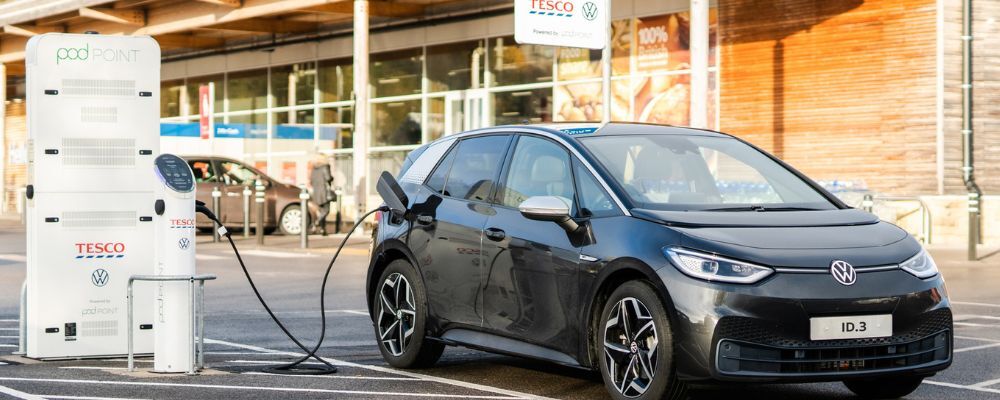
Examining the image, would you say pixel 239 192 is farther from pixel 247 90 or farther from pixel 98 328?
pixel 98 328

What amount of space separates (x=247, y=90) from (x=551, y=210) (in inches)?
1397

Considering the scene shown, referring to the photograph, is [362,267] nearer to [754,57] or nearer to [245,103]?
[754,57]

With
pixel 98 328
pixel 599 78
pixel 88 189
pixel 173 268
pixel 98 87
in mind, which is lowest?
pixel 98 328

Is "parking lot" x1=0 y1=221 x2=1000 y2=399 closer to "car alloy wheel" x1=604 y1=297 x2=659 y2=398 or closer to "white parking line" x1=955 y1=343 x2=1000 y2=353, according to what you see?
"white parking line" x1=955 y1=343 x2=1000 y2=353

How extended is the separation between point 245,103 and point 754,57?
19460mm

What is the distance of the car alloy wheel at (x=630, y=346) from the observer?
7113mm

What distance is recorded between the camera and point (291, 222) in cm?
2975

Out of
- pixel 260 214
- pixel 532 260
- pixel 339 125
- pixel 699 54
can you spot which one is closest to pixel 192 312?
pixel 532 260

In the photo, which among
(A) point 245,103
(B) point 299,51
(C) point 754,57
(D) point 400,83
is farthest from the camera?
(A) point 245,103

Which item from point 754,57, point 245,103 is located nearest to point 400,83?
point 245,103

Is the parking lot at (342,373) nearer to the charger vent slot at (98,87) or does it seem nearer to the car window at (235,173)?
the charger vent slot at (98,87)

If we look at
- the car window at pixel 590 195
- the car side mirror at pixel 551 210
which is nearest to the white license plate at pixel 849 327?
the car window at pixel 590 195

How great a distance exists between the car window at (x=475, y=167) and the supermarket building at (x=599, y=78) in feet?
15.7

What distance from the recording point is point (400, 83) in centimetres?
3619
